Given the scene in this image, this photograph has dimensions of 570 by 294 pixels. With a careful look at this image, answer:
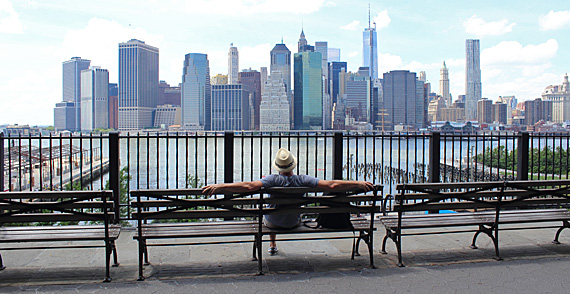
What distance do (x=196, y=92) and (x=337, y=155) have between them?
180354 mm

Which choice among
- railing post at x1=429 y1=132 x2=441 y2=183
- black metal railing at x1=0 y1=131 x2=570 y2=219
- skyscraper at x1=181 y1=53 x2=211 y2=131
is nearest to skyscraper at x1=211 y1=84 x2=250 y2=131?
skyscraper at x1=181 y1=53 x2=211 y2=131

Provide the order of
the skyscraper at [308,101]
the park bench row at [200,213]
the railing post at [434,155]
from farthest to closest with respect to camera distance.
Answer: the skyscraper at [308,101] → the railing post at [434,155] → the park bench row at [200,213]

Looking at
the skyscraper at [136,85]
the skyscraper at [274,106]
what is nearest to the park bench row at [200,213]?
the skyscraper at [274,106]

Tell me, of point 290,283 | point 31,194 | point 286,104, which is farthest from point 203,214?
point 286,104

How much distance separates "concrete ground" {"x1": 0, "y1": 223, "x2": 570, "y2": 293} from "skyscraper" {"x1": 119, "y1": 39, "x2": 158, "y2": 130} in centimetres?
16674

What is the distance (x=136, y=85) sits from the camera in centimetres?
18375

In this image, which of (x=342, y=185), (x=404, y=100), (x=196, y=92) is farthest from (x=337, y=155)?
(x=196, y=92)

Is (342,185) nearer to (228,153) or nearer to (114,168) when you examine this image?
(228,153)

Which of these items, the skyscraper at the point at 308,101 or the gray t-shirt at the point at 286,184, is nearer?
the gray t-shirt at the point at 286,184

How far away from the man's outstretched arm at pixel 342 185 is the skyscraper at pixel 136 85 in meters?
168

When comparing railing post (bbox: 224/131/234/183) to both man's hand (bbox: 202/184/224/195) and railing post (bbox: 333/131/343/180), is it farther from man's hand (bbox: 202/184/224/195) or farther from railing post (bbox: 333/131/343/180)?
man's hand (bbox: 202/184/224/195)

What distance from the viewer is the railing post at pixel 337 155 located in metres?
6.64

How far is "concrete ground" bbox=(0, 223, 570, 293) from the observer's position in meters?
3.95

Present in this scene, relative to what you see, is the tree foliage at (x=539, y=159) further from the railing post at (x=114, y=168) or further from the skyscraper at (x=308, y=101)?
the skyscraper at (x=308, y=101)
